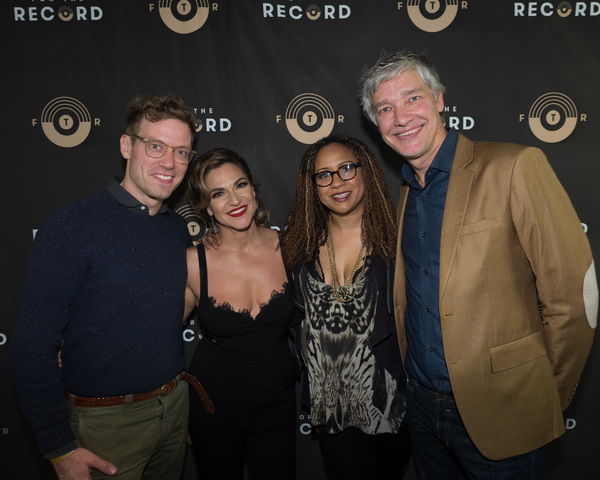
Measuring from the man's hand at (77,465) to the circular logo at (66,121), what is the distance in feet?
5.80

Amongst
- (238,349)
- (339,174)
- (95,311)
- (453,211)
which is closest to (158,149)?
(95,311)

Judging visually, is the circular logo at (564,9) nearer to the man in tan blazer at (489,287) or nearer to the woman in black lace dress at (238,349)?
the man in tan blazer at (489,287)

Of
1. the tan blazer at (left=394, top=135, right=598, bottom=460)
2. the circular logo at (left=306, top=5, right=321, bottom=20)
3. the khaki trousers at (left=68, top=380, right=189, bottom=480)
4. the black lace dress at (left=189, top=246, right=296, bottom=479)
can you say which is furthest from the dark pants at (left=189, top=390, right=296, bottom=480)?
the circular logo at (left=306, top=5, right=321, bottom=20)

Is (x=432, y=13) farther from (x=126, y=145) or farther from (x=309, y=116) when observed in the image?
(x=126, y=145)

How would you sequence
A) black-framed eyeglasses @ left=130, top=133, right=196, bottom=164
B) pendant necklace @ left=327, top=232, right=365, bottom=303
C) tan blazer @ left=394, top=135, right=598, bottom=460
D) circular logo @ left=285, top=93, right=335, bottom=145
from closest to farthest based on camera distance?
tan blazer @ left=394, top=135, right=598, bottom=460 < black-framed eyeglasses @ left=130, top=133, right=196, bottom=164 < pendant necklace @ left=327, top=232, right=365, bottom=303 < circular logo @ left=285, top=93, right=335, bottom=145

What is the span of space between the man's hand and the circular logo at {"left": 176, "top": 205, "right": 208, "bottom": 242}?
132 centimetres

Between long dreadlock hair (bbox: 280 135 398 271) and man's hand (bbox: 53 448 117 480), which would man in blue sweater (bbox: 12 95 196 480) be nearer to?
man's hand (bbox: 53 448 117 480)

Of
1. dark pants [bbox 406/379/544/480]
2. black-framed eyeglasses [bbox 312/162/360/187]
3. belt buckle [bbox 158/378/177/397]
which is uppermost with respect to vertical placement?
black-framed eyeglasses [bbox 312/162/360/187]

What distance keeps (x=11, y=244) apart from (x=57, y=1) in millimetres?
1483

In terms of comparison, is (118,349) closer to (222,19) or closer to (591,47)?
(222,19)

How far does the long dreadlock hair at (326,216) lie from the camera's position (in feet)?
6.36

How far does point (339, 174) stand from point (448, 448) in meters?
1.27

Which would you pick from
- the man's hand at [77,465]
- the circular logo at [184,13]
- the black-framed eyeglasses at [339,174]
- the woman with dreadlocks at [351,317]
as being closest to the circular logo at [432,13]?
the woman with dreadlocks at [351,317]

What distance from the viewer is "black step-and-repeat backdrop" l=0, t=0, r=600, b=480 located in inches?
91.4
